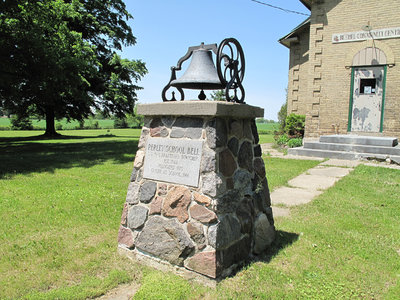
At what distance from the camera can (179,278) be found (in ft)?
9.80

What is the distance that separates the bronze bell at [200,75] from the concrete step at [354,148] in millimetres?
9081

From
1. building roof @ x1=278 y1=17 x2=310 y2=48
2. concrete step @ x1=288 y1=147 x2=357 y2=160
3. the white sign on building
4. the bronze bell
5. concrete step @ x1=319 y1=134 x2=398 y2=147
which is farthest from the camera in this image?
building roof @ x1=278 y1=17 x2=310 y2=48

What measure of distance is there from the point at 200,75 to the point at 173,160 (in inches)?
37.0

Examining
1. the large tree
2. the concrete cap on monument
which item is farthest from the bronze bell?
the large tree

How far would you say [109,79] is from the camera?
70.5 ft

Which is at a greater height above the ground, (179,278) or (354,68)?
(354,68)

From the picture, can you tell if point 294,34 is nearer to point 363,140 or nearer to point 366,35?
point 366,35

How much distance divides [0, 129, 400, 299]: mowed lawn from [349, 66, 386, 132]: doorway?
21.4 ft

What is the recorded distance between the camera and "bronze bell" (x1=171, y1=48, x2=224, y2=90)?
3.28 m

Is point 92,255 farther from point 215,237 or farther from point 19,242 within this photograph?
point 215,237

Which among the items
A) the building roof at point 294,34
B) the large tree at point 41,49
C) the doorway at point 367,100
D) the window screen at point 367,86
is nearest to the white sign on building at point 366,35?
the doorway at point 367,100

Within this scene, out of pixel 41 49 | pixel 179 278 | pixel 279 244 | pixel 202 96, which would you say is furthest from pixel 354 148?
pixel 41 49

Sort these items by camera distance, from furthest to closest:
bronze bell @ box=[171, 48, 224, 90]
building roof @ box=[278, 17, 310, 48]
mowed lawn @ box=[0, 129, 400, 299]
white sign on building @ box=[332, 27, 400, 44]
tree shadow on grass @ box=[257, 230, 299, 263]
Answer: building roof @ box=[278, 17, 310, 48] < white sign on building @ box=[332, 27, 400, 44] < tree shadow on grass @ box=[257, 230, 299, 263] < bronze bell @ box=[171, 48, 224, 90] < mowed lawn @ box=[0, 129, 400, 299]

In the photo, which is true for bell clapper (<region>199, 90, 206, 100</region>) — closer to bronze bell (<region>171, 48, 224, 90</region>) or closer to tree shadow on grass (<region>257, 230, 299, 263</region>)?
bronze bell (<region>171, 48, 224, 90</region>)
